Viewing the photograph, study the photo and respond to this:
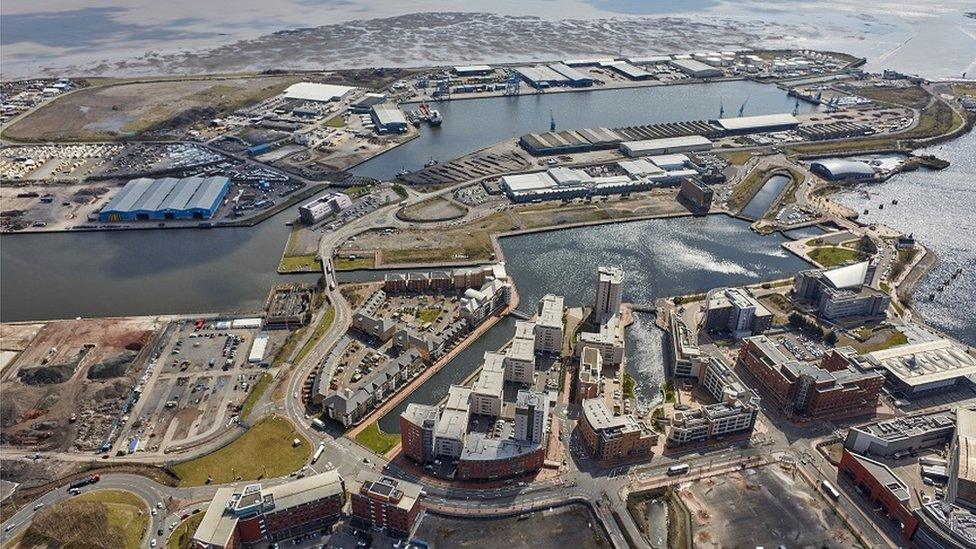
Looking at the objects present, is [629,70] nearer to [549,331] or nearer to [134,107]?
[134,107]

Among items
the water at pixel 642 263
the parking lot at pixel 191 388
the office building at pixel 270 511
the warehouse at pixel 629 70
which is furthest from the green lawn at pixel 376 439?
the warehouse at pixel 629 70

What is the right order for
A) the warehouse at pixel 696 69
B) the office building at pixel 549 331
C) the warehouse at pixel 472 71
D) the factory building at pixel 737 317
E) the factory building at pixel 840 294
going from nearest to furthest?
1. the office building at pixel 549 331
2. the factory building at pixel 737 317
3. the factory building at pixel 840 294
4. the warehouse at pixel 472 71
5. the warehouse at pixel 696 69

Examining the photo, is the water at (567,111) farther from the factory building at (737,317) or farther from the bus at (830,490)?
the bus at (830,490)

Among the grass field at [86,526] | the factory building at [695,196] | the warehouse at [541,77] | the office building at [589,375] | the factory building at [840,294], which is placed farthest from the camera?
the warehouse at [541,77]

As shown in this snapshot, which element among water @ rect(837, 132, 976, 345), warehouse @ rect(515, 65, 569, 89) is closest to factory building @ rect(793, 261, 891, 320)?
water @ rect(837, 132, 976, 345)

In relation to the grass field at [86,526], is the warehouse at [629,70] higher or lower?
higher

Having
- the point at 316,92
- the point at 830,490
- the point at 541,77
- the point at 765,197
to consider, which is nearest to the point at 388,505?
the point at 830,490

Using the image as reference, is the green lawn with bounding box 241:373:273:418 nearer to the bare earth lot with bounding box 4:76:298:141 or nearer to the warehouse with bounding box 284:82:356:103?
the bare earth lot with bounding box 4:76:298:141
